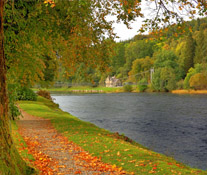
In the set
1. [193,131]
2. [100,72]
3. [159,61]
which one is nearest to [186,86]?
[159,61]

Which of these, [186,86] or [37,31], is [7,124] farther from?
[186,86]

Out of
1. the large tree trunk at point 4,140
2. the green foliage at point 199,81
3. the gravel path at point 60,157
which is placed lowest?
the gravel path at point 60,157

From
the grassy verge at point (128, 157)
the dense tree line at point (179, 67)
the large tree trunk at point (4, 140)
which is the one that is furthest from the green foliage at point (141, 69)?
the large tree trunk at point (4, 140)

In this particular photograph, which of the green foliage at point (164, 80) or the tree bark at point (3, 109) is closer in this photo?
the tree bark at point (3, 109)

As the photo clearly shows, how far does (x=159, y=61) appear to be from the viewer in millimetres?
89312

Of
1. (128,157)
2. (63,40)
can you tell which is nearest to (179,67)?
(63,40)

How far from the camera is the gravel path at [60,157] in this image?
22.9 feet

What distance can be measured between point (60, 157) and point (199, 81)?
69.5m

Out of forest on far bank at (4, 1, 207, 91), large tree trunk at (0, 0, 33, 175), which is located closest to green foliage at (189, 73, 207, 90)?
forest on far bank at (4, 1, 207, 91)

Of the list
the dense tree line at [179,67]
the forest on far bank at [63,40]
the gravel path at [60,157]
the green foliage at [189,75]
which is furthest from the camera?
the dense tree line at [179,67]

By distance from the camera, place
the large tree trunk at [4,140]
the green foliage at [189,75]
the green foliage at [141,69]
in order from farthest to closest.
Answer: the green foliage at [141,69], the green foliage at [189,75], the large tree trunk at [4,140]

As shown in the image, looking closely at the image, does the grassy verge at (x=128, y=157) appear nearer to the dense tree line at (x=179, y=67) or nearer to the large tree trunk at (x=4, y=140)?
the large tree trunk at (x=4, y=140)

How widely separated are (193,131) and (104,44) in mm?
14712

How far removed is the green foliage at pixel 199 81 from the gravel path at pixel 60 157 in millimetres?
65338
